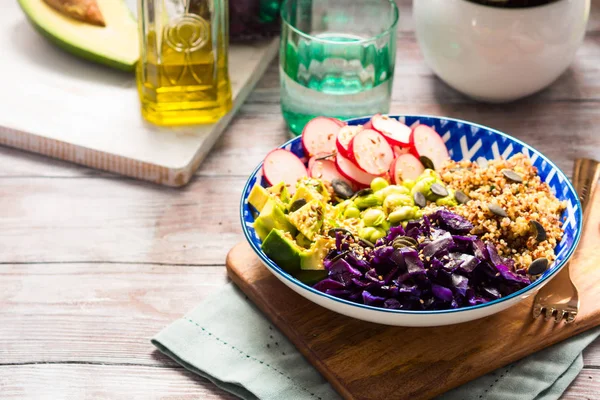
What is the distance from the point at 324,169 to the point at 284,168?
0.24 feet

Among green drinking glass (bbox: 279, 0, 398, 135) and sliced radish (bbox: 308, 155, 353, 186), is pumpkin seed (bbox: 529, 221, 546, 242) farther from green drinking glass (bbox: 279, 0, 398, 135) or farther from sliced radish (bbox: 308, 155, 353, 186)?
green drinking glass (bbox: 279, 0, 398, 135)

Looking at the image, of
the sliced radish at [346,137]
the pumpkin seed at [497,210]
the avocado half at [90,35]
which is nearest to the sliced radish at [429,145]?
the sliced radish at [346,137]

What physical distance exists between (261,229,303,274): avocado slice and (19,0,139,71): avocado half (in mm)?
823

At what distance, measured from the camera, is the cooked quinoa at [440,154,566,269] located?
49.4 inches

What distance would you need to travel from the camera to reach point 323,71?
170 cm

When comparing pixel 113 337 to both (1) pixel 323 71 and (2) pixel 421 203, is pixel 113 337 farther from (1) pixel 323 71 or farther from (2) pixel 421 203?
(1) pixel 323 71

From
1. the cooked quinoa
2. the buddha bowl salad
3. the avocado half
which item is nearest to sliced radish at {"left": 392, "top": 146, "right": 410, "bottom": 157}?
the buddha bowl salad

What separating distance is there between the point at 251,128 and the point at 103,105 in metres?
0.34

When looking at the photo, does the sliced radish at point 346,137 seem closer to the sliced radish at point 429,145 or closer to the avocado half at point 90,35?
the sliced radish at point 429,145

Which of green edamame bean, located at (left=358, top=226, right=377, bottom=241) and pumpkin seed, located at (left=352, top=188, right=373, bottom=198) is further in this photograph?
pumpkin seed, located at (left=352, top=188, right=373, bottom=198)

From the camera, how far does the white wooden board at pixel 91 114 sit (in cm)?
167

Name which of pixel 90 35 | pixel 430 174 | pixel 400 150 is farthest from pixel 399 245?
pixel 90 35

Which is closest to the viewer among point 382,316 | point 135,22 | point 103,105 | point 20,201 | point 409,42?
point 382,316

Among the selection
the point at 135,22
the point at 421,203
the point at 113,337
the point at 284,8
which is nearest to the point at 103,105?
the point at 135,22
